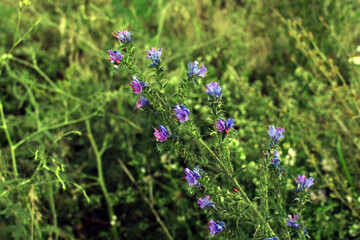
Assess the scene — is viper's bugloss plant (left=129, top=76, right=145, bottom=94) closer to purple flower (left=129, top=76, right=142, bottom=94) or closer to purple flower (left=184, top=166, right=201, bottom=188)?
purple flower (left=129, top=76, right=142, bottom=94)

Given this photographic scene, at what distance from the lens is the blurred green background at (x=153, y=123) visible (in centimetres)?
201

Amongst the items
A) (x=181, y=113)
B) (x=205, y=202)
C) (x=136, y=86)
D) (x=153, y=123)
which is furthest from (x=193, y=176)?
(x=153, y=123)

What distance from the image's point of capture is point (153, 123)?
8.57 feet

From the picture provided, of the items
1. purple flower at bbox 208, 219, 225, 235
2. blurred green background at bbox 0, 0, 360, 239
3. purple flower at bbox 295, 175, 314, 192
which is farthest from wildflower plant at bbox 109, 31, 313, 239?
blurred green background at bbox 0, 0, 360, 239

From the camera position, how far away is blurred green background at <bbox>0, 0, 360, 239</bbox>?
2.01 m

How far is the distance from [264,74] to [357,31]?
2.97ft

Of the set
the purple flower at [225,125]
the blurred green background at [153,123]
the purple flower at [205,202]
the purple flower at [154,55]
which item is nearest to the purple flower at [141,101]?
the purple flower at [154,55]

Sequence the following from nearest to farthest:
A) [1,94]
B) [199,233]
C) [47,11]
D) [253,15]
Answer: [199,233] < [1,94] < [253,15] < [47,11]

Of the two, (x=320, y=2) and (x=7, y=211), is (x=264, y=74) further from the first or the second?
(x=7, y=211)

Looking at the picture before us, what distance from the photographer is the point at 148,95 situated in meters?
1.12

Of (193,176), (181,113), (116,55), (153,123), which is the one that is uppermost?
(153,123)

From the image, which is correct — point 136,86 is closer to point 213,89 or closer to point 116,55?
point 116,55

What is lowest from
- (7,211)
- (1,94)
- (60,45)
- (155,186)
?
(7,211)

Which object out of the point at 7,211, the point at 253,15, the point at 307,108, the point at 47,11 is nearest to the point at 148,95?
the point at 7,211
